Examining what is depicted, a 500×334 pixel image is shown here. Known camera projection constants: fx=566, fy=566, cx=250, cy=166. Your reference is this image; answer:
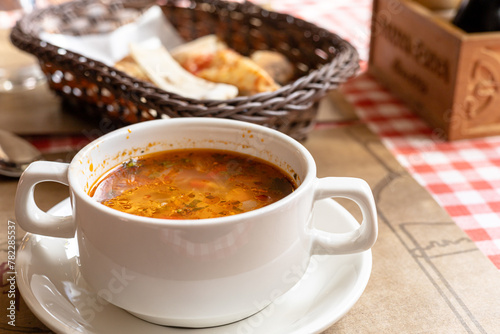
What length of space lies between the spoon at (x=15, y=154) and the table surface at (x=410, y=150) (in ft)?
0.08

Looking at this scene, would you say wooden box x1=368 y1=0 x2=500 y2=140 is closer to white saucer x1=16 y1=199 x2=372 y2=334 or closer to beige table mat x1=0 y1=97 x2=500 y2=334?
beige table mat x1=0 y1=97 x2=500 y2=334

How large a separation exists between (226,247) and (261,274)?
61 mm

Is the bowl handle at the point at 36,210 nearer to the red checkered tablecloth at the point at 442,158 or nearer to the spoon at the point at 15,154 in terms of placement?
the spoon at the point at 15,154

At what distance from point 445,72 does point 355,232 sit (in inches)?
28.3

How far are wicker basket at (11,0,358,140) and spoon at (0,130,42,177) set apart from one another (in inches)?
6.1

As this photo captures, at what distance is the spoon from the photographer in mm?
1068

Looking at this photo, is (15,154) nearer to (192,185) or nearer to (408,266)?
(192,185)

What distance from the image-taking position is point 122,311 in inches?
26.2

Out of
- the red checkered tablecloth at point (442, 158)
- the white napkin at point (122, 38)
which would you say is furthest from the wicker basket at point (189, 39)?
the red checkered tablecloth at point (442, 158)

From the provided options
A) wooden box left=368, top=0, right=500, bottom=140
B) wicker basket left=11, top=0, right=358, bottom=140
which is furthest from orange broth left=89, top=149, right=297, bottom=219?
wooden box left=368, top=0, right=500, bottom=140

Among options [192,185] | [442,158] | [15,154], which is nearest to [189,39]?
[15,154]

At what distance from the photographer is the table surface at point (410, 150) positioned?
3.23 ft

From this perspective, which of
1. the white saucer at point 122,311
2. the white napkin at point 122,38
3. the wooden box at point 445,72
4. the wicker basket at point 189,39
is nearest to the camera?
the white saucer at point 122,311

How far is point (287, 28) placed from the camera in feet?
4.58
